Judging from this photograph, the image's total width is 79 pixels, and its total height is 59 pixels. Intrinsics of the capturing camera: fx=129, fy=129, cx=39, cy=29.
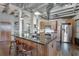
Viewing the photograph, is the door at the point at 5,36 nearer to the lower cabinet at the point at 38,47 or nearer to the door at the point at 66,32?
the lower cabinet at the point at 38,47

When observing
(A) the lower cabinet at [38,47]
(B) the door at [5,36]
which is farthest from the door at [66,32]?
(B) the door at [5,36]

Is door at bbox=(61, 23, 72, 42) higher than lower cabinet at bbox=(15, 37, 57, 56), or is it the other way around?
door at bbox=(61, 23, 72, 42)

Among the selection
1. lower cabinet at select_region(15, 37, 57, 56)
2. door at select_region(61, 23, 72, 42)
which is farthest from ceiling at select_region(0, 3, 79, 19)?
lower cabinet at select_region(15, 37, 57, 56)

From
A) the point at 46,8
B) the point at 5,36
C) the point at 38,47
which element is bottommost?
the point at 38,47

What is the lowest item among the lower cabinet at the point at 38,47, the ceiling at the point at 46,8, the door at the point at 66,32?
the lower cabinet at the point at 38,47

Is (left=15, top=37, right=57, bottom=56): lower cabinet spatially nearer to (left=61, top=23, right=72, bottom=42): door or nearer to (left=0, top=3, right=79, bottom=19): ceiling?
(left=61, top=23, right=72, bottom=42): door

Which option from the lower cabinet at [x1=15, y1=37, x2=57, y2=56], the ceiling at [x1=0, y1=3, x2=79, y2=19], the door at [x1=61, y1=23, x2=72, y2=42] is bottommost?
the lower cabinet at [x1=15, y1=37, x2=57, y2=56]

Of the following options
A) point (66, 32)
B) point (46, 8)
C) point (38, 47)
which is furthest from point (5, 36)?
point (66, 32)

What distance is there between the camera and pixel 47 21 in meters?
2.06

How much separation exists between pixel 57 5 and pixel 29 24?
0.54m

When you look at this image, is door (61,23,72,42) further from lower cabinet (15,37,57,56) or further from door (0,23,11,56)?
door (0,23,11,56)

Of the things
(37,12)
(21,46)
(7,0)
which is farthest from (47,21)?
(7,0)

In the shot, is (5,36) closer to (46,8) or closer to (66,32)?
(46,8)

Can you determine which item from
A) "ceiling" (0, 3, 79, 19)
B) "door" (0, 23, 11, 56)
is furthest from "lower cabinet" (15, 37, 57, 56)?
"ceiling" (0, 3, 79, 19)
